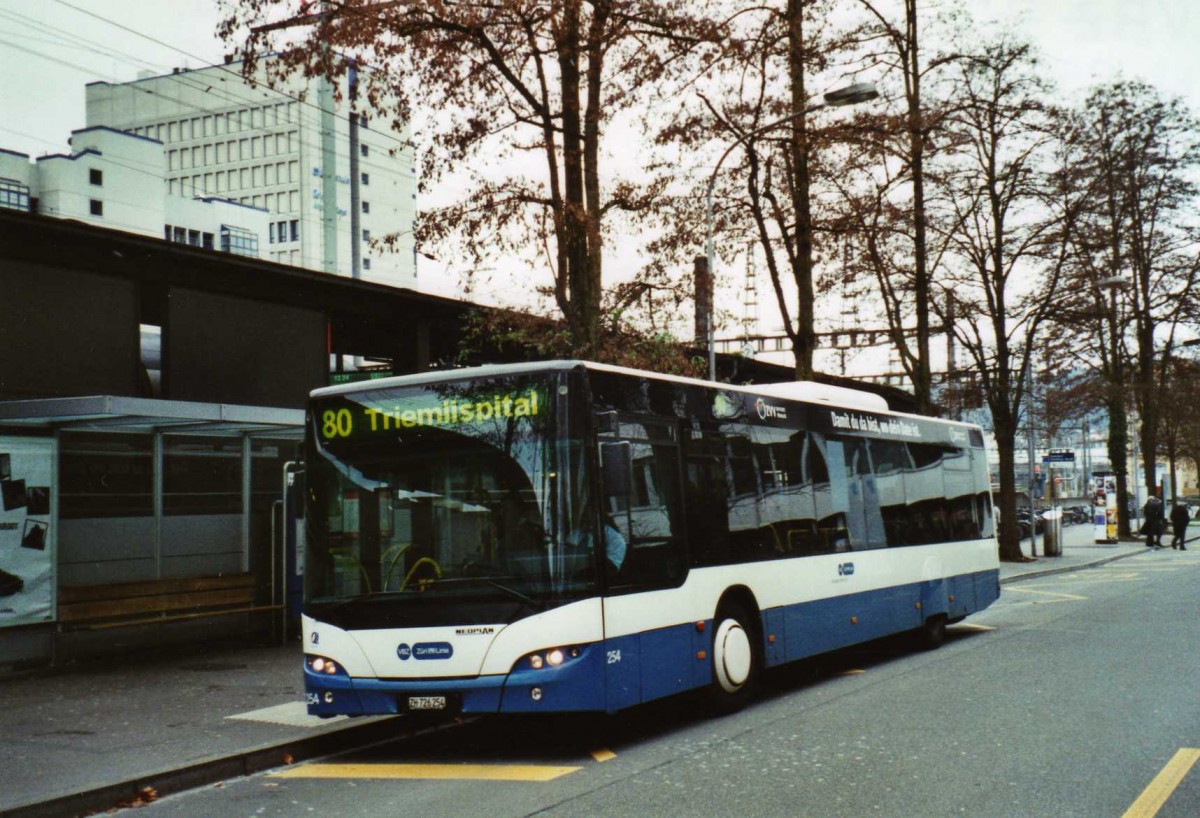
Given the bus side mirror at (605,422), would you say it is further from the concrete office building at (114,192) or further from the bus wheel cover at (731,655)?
the concrete office building at (114,192)

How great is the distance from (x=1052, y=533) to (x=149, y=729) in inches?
1239

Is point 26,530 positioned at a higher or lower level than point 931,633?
higher

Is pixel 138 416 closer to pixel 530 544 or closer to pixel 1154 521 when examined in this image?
pixel 530 544

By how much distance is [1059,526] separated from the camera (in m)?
37.0

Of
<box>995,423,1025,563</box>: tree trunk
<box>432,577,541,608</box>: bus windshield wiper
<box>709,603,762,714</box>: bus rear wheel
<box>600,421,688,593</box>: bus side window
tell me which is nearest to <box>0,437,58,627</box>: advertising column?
<box>432,577,541,608</box>: bus windshield wiper

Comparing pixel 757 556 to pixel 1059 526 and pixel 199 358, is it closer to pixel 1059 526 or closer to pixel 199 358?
pixel 199 358

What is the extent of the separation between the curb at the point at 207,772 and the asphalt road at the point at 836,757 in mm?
125

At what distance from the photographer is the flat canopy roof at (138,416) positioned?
12.4 meters

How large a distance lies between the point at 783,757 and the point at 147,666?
818cm

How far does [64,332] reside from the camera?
51.2 feet

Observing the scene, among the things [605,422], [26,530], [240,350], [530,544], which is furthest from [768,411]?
[240,350]

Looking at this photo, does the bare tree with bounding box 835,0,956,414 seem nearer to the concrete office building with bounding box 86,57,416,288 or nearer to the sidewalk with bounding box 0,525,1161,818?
the sidewalk with bounding box 0,525,1161,818

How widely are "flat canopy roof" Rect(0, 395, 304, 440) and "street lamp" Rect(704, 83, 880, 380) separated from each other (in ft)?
22.3

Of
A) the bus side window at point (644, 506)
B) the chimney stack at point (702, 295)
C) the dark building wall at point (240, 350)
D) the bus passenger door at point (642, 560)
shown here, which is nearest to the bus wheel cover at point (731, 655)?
the bus passenger door at point (642, 560)
